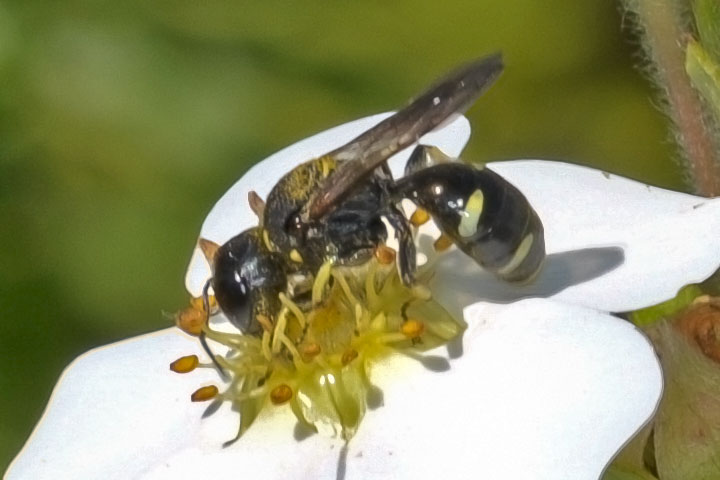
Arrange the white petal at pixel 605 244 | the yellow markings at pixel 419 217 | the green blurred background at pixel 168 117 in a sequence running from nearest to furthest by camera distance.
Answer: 1. the white petal at pixel 605 244
2. the yellow markings at pixel 419 217
3. the green blurred background at pixel 168 117

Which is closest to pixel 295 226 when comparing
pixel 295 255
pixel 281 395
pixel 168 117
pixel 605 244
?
pixel 295 255

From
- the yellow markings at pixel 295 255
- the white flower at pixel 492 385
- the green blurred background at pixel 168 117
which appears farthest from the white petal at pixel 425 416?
the green blurred background at pixel 168 117

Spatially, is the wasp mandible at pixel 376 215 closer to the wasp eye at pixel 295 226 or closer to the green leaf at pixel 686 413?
the wasp eye at pixel 295 226

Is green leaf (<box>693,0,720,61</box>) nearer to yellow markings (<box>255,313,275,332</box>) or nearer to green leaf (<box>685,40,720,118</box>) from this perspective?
green leaf (<box>685,40,720,118</box>)

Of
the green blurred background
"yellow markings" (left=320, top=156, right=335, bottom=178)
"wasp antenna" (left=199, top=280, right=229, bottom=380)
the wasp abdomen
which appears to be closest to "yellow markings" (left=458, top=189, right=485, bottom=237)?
the wasp abdomen

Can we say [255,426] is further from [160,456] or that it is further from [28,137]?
[28,137]

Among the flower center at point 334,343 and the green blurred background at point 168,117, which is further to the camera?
the green blurred background at point 168,117

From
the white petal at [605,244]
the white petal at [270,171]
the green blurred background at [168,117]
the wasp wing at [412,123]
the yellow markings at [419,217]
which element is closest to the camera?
the wasp wing at [412,123]

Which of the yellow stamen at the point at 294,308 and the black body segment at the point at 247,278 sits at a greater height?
the black body segment at the point at 247,278
